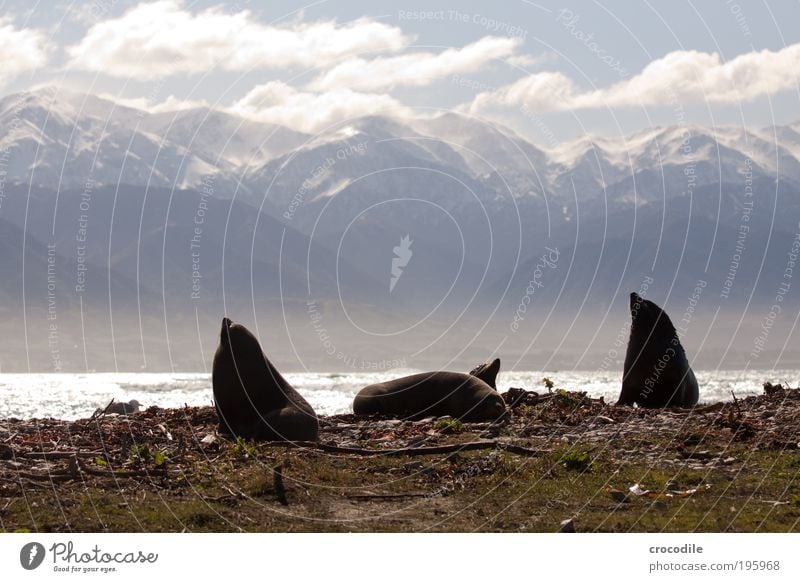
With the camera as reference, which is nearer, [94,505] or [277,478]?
[94,505]

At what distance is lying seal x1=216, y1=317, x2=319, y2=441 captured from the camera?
71.7ft

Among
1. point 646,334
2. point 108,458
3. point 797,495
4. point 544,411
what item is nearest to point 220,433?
point 108,458

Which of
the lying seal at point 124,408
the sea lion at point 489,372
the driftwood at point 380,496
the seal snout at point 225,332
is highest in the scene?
the seal snout at point 225,332

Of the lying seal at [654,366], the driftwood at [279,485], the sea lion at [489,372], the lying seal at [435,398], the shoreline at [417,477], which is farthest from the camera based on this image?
the sea lion at [489,372]

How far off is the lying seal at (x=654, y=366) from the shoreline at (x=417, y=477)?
5.73m

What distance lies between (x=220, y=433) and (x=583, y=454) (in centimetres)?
747

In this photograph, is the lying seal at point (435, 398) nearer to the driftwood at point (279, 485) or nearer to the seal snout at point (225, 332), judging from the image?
the seal snout at point (225, 332)

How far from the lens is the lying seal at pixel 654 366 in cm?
2998

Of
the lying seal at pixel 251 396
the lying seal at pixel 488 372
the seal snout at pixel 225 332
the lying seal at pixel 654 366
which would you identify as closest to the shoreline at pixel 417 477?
the lying seal at pixel 251 396

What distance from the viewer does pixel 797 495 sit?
55.1ft

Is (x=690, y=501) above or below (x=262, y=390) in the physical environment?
below

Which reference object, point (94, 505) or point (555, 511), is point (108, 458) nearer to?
point (94, 505)

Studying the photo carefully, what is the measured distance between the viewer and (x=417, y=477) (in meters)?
18.6

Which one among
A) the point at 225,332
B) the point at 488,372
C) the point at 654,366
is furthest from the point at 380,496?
the point at 654,366
